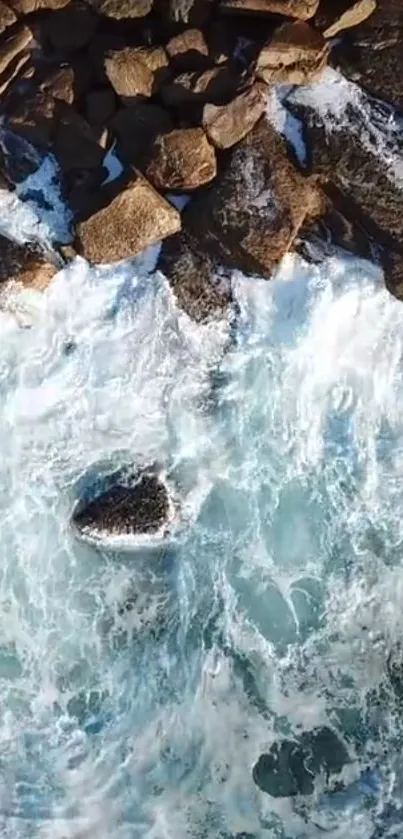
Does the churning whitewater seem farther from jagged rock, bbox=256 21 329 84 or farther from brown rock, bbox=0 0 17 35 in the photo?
brown rock, bbox=0 0 17 35

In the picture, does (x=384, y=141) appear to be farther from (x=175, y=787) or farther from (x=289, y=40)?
(x=175, y=787)

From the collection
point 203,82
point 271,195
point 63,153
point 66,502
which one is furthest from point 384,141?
point 66,502

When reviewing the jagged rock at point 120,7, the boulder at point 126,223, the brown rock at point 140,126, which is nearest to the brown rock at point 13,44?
the jagged rock at point 120,7

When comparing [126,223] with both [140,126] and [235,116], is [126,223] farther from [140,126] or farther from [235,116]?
[235,116]

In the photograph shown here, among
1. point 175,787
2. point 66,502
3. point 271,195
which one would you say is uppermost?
point 271,195

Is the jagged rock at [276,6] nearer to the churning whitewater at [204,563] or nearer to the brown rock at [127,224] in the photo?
the brown rock at [127,224]

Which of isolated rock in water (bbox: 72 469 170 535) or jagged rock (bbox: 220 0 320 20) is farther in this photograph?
isolated rock in water (bbox: 72 469 170 535)

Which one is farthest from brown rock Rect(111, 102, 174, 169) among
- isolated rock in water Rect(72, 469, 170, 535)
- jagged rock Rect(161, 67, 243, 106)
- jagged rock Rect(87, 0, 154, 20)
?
isolated rock in water Rect(72, 469, 170, 535)
